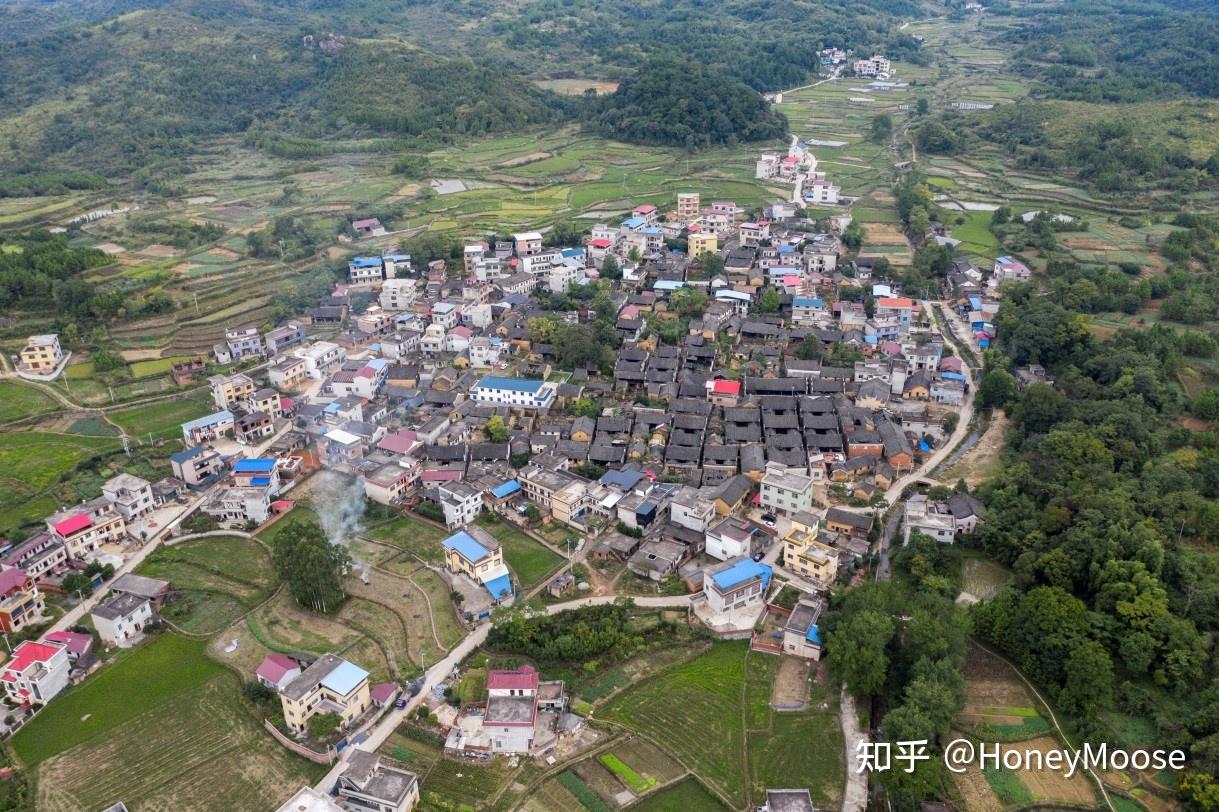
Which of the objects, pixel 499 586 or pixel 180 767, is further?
pixel 499 586

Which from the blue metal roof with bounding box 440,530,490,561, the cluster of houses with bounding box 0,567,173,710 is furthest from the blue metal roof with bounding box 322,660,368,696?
the cluster of houses with bounding box 0,567,173,710

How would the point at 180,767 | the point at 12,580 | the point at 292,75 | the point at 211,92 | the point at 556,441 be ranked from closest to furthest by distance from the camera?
the point at 180,767 → the point at 12,580 → the point at 556,441 → the point at 211,92 → the point at 292,75

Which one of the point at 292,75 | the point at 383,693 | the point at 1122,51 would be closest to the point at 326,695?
the point at 383,693

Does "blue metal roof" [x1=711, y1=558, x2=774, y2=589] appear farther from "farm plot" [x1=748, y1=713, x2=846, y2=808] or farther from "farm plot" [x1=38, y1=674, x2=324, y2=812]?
"farm plot" [x1=38, y1=674, x2=324, y2=812]

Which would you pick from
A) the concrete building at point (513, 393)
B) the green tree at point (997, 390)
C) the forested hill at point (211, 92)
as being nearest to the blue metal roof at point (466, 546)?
the concrete building at point (513, 393)

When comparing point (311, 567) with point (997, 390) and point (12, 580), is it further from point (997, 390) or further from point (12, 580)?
point (997, 390)

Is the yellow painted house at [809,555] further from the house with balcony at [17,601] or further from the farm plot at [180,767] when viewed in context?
the house with balcony at [17,601]

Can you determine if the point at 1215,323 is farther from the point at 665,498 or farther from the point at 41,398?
the point at 41,398
